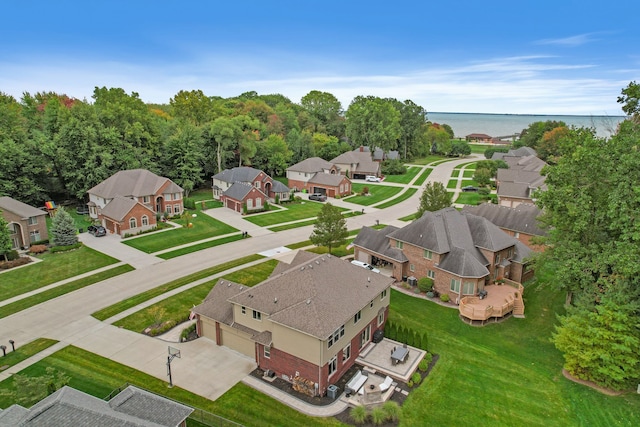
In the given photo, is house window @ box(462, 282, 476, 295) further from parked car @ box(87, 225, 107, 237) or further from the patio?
parked car @ box(87, 225, 107, 237)

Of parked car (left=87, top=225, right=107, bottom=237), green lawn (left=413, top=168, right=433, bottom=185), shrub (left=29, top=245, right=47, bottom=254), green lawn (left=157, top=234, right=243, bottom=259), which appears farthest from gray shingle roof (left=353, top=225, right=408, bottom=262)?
green lawn (left=413, top=168, right=433, bottom=185)

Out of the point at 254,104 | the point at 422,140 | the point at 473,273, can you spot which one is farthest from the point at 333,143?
the point at 473,273

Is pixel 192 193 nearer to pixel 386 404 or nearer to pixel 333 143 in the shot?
pixel 333 143

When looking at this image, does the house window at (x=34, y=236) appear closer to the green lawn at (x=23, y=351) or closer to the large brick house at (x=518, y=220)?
the green lawn at (x=23, y=351)

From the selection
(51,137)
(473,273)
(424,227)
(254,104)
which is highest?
(254,104)

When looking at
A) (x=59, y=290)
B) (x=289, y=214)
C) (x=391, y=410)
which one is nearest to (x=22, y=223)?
(x=59, y=290)

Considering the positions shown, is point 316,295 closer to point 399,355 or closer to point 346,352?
point 346,352
